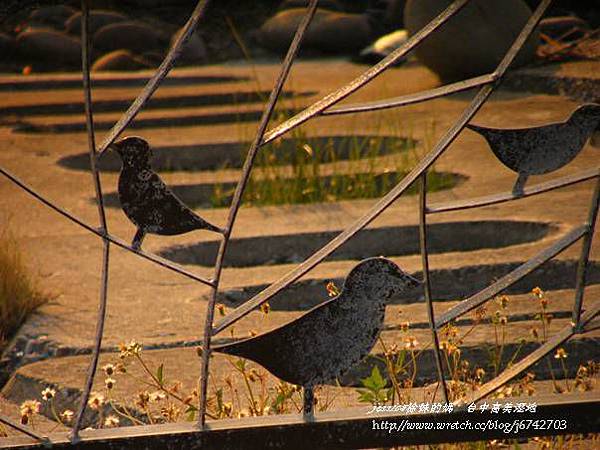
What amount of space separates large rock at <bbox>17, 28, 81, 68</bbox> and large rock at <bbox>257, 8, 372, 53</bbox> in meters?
1.86

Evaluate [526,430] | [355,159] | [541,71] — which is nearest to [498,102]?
[541,71]

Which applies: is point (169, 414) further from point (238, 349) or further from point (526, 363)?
point (526, 363)

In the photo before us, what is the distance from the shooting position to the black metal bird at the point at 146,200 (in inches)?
70.1

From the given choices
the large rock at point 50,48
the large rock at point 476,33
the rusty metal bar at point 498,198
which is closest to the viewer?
the rusty metal bar at point 498,198

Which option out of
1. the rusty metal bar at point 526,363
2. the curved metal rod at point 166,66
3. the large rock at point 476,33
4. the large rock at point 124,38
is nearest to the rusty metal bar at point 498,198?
the rusty metal bar at point 526,363

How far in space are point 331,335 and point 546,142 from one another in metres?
0.48

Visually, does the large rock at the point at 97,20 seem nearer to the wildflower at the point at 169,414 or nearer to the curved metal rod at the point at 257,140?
the wildflower at the point at 169,414

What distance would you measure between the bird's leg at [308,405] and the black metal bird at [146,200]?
0.32 metres

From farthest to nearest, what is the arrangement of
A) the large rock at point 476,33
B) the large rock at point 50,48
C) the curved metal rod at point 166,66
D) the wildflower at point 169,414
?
the large rock at point 50,48 < the large rock at point 476,33 < the wildflower at point 169,414 < the curved metal rod at point 166,66

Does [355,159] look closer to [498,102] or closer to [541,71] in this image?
[498,102]

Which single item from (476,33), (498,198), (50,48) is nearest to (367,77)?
(498,198)

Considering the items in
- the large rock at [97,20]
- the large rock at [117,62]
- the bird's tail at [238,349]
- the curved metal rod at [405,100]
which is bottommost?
the bird's tail at [238,349]

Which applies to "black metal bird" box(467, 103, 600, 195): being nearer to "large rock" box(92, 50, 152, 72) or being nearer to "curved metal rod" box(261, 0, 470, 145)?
"curved metal rod" box(261, 0, 470, 145)

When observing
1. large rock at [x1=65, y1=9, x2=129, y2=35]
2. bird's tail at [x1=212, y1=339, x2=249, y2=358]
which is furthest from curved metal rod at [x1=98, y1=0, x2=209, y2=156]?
large rock at [x1=65, y1=9, x2=129, y2=35]
